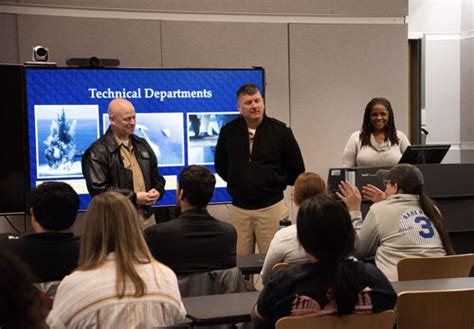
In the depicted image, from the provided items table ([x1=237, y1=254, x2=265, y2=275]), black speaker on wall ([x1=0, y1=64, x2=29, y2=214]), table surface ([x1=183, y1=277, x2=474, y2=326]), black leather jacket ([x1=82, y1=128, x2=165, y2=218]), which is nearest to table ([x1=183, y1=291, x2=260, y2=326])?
table surface ([x1=183, y1=277, x2=474, y2=326])

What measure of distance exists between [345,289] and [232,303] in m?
0.65

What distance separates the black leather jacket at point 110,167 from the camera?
14.4ft

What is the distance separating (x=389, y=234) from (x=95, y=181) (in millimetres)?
1925

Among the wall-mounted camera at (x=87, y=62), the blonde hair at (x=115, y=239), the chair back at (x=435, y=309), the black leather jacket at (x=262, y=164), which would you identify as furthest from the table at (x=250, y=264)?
the wall-mounted camera at (x=87, y=62)

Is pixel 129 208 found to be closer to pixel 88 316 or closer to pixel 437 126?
pixel 88 316

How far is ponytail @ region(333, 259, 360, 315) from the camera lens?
87.6 inches

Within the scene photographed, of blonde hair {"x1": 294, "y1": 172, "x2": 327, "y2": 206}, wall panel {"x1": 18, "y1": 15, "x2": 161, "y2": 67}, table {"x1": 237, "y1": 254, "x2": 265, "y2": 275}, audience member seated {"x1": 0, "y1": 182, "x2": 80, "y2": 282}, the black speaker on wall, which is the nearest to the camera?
audience member seated {"x1": 0, "y1": 182, "x2": 80, "y2": 282}

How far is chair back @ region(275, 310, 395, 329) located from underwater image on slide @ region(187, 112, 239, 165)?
12.4 feet

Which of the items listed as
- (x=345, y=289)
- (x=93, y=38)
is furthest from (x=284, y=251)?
(x=93, y=38)

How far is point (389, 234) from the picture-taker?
11.6 ft

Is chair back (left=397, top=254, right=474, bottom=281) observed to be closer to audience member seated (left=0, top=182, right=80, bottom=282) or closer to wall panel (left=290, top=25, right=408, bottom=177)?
audience member seated (left=0, top=182, right=80, bottom=282)

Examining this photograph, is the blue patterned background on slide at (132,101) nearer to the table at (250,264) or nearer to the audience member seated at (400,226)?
the table at (250,264)

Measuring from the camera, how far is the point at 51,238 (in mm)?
2760

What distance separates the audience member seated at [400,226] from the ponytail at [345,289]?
1316mm
